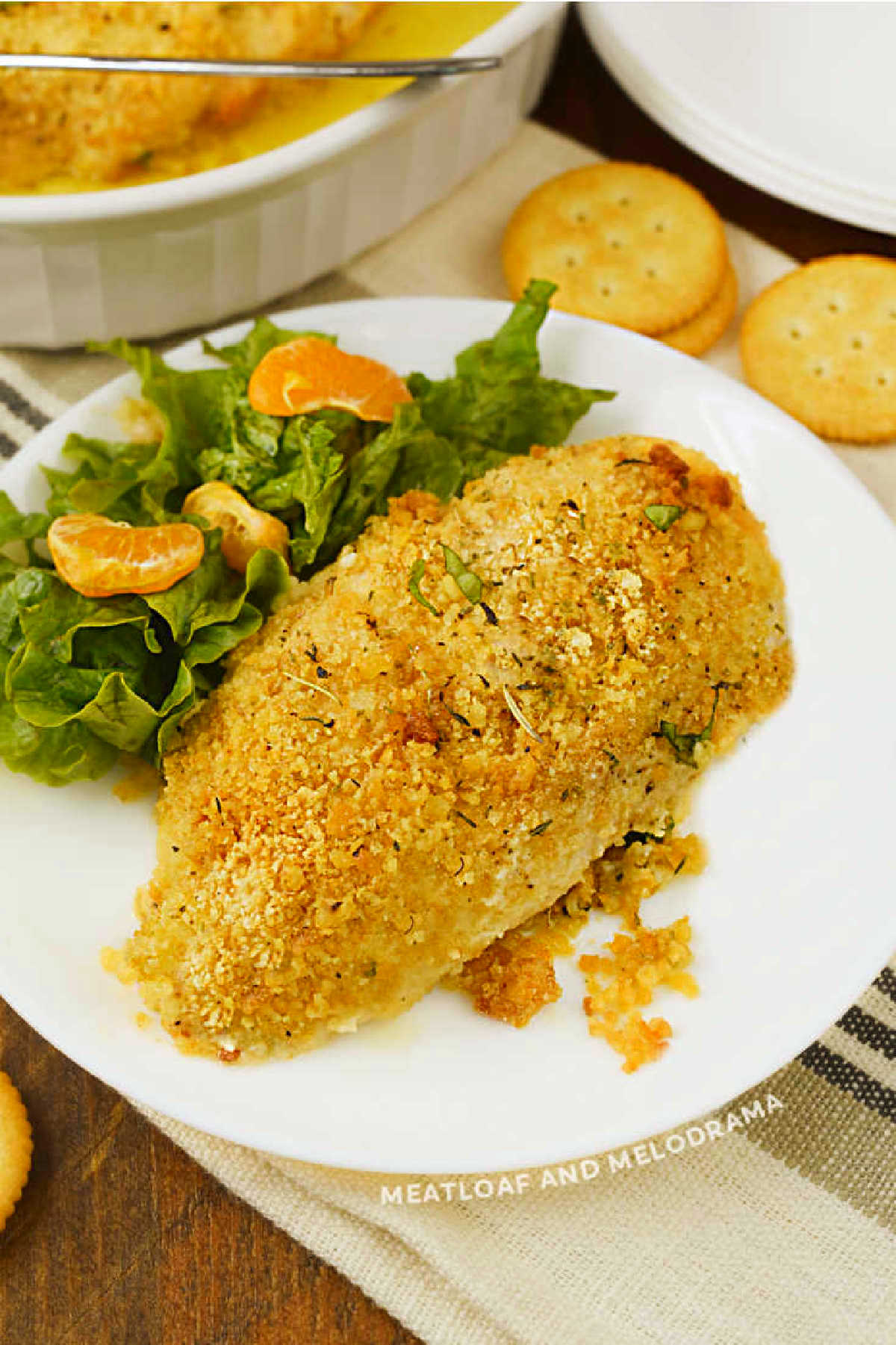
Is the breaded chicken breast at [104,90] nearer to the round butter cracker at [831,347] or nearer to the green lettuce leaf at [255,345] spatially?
the green lettuce leaf at [255,345]

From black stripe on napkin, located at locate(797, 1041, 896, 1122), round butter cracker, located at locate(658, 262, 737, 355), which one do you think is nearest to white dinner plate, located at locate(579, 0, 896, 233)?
round butter cracker, located at locate(658, 262, 737, 355)

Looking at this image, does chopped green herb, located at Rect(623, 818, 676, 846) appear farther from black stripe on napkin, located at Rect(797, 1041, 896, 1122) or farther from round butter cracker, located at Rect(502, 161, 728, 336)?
round butter cracker, located at Rect(502, 161, 728, 336)

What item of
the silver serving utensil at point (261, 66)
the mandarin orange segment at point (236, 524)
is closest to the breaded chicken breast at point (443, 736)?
the mandarin orange segment at point (236, 524)

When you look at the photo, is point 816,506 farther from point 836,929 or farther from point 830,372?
point 836,929

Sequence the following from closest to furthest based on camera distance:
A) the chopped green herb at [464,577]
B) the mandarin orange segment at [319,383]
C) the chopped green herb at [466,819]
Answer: the chopped green herb at [466,819]
the chopped green herb at [464,577]
the mandarin orange segment at [319,383]

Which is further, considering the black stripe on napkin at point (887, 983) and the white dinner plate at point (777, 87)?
the white dinner plate at point (777, 87)

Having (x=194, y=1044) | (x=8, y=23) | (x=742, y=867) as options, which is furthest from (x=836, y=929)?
(x=8, y=23)
